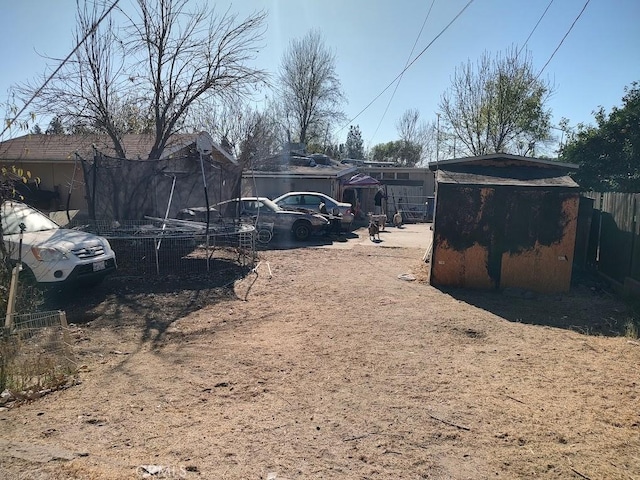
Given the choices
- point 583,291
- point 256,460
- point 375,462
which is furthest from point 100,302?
point 583,291

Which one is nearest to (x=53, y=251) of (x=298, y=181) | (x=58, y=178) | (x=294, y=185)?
(x=58, y=178)

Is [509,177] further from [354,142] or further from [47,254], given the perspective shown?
[354,142]

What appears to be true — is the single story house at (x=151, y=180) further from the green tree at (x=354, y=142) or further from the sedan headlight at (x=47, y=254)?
the green tree at (x=354, y=142)

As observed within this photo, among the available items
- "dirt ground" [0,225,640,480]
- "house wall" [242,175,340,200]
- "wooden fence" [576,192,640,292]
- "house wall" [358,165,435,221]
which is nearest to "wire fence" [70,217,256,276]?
"dirt ground" [0,225,640,480]

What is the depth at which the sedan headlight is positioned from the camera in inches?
274

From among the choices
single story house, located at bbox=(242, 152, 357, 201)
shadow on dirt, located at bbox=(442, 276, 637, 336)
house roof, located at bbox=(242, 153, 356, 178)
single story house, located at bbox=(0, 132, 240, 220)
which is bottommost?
shadow on dirt, located at bbox=(442, 276, 637, 336)

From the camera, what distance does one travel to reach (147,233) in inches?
364

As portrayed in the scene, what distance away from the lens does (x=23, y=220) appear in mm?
7699

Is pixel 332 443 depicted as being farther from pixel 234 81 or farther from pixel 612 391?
pixel 234 81

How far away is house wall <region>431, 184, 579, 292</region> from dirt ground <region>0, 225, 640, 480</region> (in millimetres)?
838

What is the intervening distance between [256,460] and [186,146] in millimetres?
11626

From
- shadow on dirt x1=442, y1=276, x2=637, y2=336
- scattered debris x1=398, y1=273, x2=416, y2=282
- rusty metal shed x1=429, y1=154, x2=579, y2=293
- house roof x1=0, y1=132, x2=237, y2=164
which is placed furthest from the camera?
house roof x1=0, y1=132, x2=237, y2=164

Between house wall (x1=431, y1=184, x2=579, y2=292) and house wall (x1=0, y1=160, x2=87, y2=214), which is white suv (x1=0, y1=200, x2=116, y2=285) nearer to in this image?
house wall (x1=431, y1=184, x2=579, y2=292)

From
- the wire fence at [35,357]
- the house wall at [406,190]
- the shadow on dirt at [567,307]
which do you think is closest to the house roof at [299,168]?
the house wall at [406,190]
